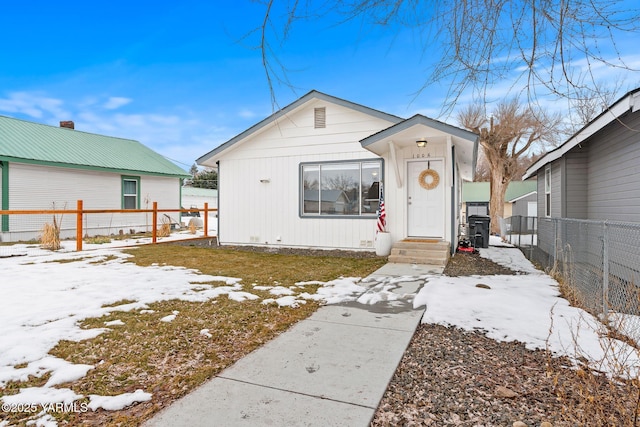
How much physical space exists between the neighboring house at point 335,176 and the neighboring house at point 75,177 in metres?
6.43

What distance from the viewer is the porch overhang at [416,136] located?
751 cm

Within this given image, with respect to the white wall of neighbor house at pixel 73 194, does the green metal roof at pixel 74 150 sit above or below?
above

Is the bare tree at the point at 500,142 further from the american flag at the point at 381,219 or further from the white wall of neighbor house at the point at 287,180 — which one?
the american flag at the point at 381,219

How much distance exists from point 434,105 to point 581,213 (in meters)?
7.96

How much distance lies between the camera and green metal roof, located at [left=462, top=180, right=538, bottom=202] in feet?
99.7

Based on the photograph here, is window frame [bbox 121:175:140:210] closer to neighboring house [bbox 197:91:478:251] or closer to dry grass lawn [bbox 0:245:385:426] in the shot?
neighboring house [bbox 197:91:478:251]

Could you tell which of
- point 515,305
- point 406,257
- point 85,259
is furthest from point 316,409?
point 85,259

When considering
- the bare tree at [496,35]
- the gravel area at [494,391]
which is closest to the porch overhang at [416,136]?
the bare tree at [496,35]

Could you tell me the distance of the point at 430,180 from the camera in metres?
8.59

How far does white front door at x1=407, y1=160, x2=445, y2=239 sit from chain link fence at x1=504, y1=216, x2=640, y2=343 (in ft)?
7.87

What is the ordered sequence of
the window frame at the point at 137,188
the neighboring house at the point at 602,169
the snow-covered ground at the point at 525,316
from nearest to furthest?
1. the snow-covered ground at the point at 525,316
2. the neighboring house at the point at 602,169
3. the window frame at the point at 137,188

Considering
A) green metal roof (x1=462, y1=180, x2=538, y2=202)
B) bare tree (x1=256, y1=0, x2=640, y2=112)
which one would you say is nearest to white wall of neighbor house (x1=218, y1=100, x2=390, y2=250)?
bare tree (x1=256, y1=0, x2=640, y2=112)

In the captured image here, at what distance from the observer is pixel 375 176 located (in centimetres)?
912

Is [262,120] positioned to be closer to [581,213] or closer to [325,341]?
[325,341]
